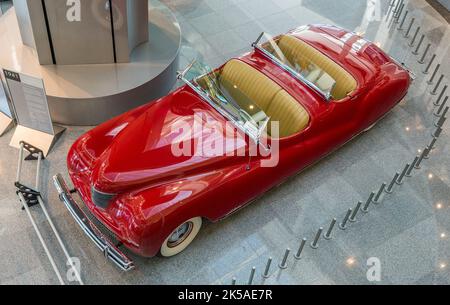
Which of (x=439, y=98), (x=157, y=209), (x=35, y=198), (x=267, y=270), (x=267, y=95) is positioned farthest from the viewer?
(x=439, y=98)

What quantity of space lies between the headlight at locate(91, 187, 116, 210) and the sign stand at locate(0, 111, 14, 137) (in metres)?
1.73

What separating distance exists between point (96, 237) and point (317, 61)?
283 cm

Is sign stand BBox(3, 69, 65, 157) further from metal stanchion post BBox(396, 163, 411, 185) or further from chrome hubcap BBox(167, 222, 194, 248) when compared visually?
metal stanchion post BBox(396, 163, 411, 185)

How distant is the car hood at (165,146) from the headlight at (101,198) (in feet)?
0.14

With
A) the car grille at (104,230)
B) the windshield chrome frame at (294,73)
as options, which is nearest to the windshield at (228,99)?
the windshield chrome frame at (294,73)

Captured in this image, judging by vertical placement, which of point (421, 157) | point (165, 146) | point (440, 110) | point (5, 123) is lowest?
point (5, 123)

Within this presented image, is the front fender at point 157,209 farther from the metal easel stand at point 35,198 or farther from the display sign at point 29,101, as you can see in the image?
the display sign at point 29,101

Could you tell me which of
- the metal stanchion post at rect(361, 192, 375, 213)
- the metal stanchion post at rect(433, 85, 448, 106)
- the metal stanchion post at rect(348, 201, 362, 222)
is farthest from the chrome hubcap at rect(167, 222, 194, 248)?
the metal stanchion post at rect(433, 85, 448, 106)

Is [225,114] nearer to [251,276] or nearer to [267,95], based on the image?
[267,95]

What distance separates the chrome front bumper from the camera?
3.79 m

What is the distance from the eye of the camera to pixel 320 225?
457cm

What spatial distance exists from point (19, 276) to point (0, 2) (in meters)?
4.22

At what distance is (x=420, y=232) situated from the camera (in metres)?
4.60

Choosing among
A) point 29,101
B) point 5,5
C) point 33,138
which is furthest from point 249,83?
point 5,5
